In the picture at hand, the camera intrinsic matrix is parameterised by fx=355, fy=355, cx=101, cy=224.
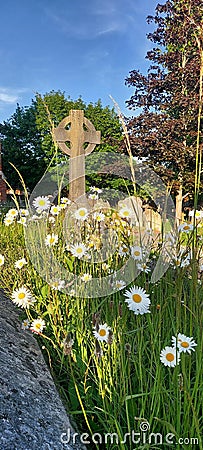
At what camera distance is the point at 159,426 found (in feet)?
3.37

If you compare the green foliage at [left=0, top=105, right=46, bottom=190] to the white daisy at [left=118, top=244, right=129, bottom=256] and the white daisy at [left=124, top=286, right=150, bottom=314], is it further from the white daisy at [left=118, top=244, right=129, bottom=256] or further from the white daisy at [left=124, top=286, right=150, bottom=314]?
the white daisy at [left=124, top=286, right=150, bottom=314]

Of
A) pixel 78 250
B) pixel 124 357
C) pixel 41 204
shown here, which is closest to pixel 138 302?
pixel 124 357

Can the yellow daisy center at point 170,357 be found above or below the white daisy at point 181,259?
below

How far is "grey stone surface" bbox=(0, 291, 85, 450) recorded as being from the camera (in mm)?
827

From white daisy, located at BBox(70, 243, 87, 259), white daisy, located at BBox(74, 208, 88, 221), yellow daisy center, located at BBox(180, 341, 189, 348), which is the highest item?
white daisy, located at BBox(74, 208, 88, 221)

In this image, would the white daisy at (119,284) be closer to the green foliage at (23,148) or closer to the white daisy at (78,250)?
the white daisy at (78,250)

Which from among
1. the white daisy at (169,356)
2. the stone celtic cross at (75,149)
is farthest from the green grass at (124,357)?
the stone celtic cross at (75,149)

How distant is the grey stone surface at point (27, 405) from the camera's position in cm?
83

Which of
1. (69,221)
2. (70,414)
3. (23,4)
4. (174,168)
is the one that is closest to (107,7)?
(23,4)

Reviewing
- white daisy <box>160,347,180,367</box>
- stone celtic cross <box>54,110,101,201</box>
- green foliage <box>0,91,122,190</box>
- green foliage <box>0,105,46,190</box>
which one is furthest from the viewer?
green foliage <box>0,105,46,190</box>

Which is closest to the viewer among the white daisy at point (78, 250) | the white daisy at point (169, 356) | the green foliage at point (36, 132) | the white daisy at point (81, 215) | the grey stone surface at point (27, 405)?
the grey stone surface at point (27, 405)

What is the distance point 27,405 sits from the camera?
36.8 inches

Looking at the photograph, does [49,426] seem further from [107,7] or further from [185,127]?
[185,127]

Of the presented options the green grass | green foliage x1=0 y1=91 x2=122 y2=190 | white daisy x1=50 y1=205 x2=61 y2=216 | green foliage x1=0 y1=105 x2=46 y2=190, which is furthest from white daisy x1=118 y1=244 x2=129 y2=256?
green foliage x1=0 y1=105 x2=46 y2=190
